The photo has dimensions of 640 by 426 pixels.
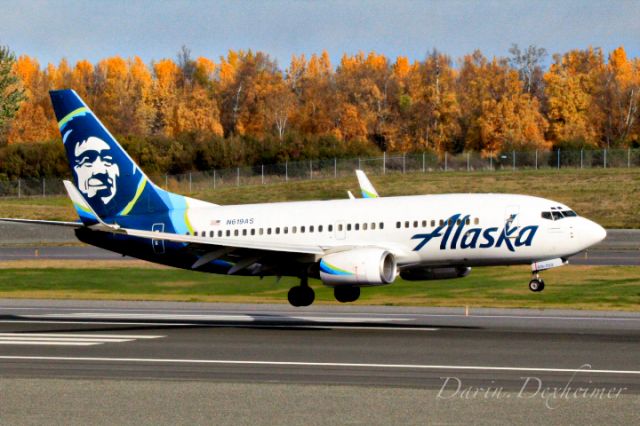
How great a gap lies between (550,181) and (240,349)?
239ft

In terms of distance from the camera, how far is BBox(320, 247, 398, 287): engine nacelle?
3244 centimetres

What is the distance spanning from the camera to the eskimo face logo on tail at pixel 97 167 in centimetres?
3869

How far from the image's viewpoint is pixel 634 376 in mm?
19094

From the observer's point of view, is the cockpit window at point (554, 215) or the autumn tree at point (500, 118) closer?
the cockpit window at point (554, 215)

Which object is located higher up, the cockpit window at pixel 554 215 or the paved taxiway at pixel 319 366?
the cockpit window at pixel 554 215

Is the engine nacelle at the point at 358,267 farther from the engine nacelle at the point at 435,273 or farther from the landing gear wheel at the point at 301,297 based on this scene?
the landing gear wheel at the point at 301,297

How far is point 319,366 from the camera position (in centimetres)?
2081

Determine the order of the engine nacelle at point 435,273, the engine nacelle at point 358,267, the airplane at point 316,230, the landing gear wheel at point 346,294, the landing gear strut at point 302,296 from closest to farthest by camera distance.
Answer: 1. the engine nacelle at point 358,267
2. the airplane at point 316,230
3. the engine nacelle at point 435,273
4. the landing gear strut at point 302,296
5. the landing gear wheel at point 346,294

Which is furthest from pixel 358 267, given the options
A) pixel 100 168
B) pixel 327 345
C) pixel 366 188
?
pixel 100 168

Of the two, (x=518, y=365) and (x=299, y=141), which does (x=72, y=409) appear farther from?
(x=299, y=141)

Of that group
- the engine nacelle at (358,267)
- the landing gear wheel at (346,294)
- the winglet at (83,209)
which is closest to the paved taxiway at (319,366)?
the engine nacelle at (358,267)

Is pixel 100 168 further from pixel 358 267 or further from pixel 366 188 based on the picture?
pixel 358 267

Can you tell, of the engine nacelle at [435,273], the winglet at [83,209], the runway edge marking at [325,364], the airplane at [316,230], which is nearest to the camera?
the runway edge marking at [325,364]

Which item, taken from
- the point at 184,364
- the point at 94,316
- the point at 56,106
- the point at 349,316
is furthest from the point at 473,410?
the point at 56,106
